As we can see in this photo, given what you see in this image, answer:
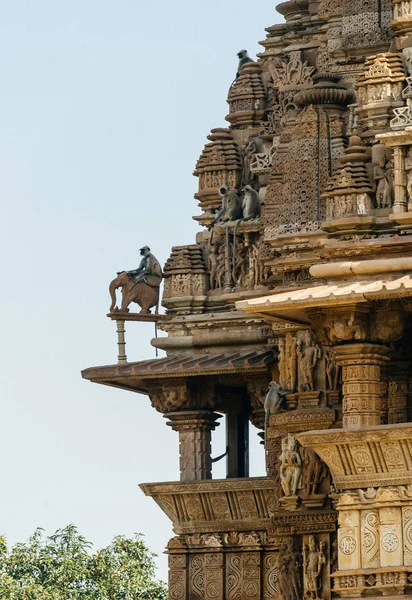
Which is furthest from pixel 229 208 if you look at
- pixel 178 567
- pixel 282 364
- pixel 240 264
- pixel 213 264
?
pixel 178 567

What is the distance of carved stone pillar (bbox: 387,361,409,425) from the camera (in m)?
43.1

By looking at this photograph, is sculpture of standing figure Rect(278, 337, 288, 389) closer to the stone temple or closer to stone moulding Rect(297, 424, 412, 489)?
the stone temple

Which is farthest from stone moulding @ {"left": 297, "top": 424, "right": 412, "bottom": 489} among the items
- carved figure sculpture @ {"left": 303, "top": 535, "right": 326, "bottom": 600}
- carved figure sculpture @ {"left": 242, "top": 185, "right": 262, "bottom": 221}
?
carved figure sculpture @ {"left": 242, "top": 185, "right": 262, "bottom": 221}

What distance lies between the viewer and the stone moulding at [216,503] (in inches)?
1966

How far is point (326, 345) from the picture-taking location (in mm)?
42125

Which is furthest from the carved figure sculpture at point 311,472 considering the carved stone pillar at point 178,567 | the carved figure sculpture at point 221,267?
the carved figure sculpture at point 221,267

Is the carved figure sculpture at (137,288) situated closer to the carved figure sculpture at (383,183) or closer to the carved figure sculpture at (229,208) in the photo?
the carved figure sculpture at (229,208)

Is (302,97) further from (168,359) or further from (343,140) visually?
(168,359)

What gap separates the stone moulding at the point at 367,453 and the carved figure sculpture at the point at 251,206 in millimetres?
9514

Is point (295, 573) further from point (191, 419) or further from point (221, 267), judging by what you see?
point (221, 267)

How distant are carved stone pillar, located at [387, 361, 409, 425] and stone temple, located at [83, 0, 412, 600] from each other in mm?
19

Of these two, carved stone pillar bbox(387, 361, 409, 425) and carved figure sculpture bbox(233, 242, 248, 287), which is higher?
carved figure sculpture bbox(233, 242, 248, 287)

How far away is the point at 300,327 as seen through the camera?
45.7 meters

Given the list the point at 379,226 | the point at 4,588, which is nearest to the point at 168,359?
the point at 379,226
